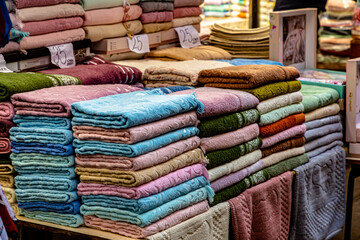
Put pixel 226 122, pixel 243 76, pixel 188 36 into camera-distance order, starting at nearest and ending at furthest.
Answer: pixel 226 122
pixel 243 76
pixel 188 36

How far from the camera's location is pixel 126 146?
2027mm

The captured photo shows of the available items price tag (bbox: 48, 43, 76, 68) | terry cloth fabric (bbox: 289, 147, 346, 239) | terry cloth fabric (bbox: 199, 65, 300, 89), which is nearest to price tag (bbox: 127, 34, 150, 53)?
price tag (bbox: 48, 43, 76, 68)

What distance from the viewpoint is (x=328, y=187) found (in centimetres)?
340

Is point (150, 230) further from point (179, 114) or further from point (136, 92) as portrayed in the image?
point (136, 92)

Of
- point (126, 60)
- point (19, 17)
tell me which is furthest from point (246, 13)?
point (19, 17)

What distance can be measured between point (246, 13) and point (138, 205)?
406 centimetres

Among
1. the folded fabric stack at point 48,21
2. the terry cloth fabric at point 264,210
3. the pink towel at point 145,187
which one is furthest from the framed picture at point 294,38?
the pink towel at point 145,187

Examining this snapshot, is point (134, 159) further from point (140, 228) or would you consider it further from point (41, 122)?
point (41, 122)

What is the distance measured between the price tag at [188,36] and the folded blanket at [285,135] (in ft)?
3.82

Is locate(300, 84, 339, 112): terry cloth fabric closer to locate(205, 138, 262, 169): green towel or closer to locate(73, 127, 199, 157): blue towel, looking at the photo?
locate(205, 138, 262, 169): green towel

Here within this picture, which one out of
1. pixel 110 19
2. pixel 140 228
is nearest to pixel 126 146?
pixel 140 228

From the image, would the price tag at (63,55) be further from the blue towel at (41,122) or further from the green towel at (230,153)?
the green towel at (230,153)

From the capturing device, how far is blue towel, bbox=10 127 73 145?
7.07ft

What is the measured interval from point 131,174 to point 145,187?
0.07 metres
